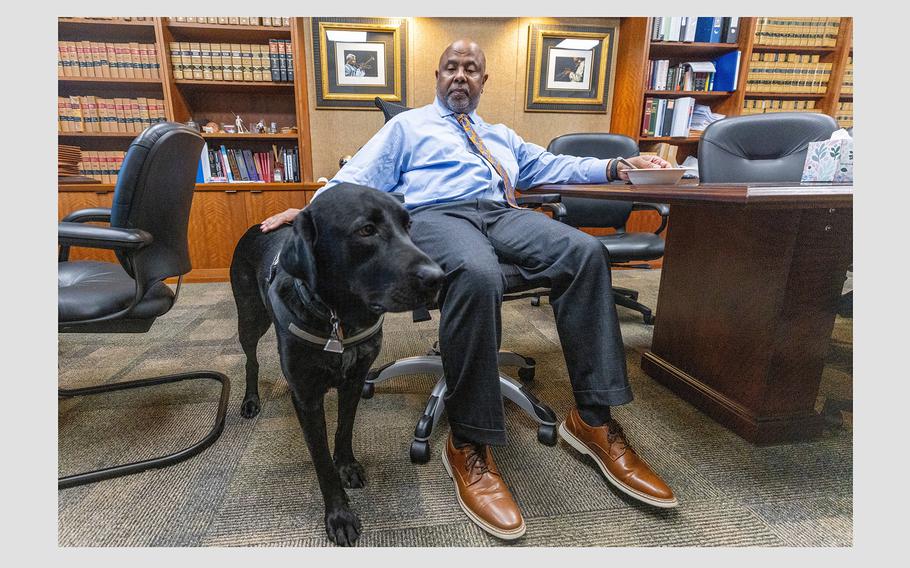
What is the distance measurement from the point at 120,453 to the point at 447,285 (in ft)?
3.73

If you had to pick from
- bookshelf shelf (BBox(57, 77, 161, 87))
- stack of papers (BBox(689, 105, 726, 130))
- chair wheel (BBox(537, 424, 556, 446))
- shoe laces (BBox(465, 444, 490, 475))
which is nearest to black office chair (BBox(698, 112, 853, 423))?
chair wheel (BBox(537, 424, 556, 446))

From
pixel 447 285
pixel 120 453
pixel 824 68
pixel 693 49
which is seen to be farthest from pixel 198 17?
pixel 824 68

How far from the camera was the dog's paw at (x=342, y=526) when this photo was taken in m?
0.91

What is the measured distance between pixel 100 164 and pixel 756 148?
14.3 feet

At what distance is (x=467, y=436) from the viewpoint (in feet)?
3.38

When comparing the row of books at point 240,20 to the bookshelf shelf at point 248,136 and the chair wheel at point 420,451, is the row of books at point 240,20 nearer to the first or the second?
the bookshelf shelf at point 248,136

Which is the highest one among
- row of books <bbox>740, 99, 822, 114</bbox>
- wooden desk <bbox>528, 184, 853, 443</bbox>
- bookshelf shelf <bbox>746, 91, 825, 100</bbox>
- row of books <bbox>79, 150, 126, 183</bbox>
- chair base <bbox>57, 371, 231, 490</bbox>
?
bookshelf shelf <bbox>746, 91, 825, 100</bbox>

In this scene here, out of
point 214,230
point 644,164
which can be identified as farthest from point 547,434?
point 214,230

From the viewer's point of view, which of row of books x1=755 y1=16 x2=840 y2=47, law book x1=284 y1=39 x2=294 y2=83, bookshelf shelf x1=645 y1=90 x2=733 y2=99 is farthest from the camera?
bookshelf shelf x1=645 y1=90 x2=733 y2=99

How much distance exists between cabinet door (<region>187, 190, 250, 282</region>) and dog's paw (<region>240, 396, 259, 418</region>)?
6.95ft

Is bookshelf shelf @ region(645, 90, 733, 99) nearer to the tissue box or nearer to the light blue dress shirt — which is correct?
the light blue dress shirt

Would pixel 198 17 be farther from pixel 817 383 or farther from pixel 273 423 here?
pixel 817 383

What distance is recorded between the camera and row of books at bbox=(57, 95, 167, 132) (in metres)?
2.96

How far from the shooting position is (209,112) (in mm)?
3305
